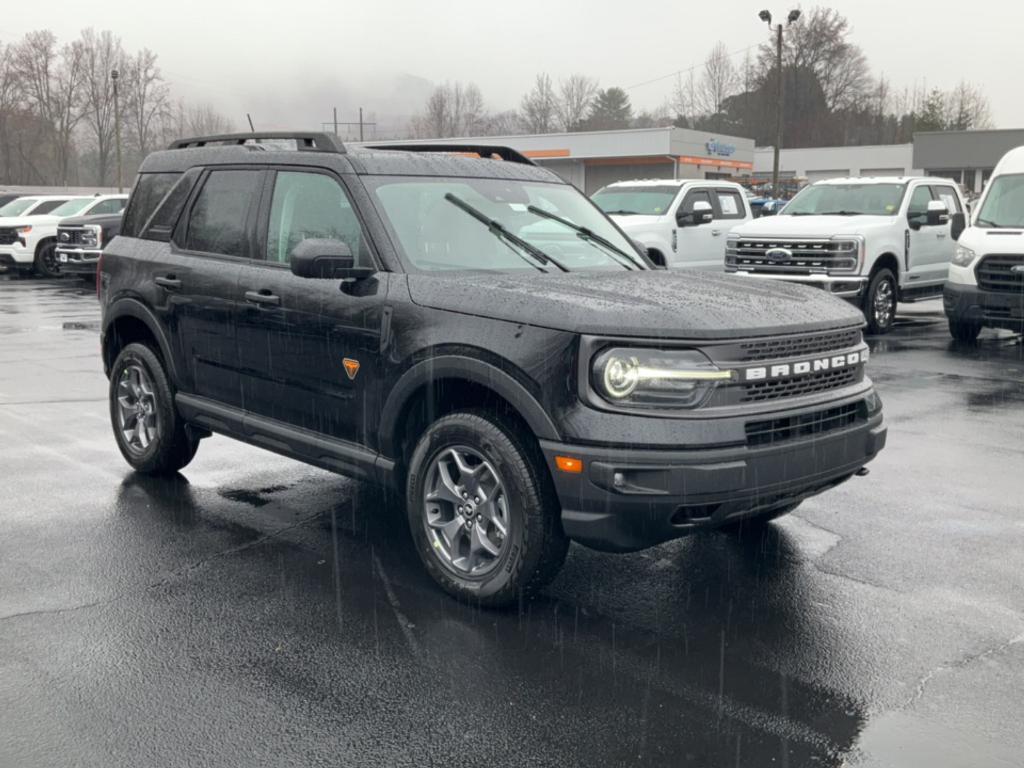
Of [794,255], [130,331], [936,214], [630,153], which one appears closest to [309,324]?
[130,331]

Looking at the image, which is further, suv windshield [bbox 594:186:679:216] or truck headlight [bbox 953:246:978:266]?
suv windshield [bbox 594:186:679:216]

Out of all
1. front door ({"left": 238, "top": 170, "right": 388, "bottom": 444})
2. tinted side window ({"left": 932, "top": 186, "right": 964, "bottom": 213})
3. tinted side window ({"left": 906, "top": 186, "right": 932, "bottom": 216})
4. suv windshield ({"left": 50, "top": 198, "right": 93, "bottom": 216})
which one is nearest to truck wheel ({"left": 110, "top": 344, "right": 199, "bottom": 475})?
front door ({"left": 238, "top": 170, "right": 388, "bottom": 444})

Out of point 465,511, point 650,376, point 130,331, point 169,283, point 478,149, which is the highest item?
point 478,149

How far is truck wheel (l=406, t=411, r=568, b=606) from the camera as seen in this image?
4246mm

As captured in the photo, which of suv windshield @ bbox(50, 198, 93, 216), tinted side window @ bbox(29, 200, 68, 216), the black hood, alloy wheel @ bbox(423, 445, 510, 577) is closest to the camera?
the black hood

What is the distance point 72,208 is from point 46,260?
1.49m

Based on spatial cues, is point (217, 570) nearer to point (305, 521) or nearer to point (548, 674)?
point (305, 521)

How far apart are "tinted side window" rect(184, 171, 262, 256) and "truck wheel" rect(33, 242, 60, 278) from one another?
20.7 meters

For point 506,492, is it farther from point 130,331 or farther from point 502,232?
point 130,331

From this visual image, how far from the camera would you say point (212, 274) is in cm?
582

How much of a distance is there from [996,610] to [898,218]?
10840mm

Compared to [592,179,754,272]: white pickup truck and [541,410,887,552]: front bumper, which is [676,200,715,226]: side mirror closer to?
[592,179,754,272]: white pickup truck

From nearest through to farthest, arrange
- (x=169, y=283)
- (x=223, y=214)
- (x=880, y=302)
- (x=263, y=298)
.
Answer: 1. (x=263, y=298)
2. (x=223, y=214)
3. (x=169, y=283)
4. (x=880, y=302)

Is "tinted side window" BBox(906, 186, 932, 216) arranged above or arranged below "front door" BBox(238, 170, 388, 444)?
above
